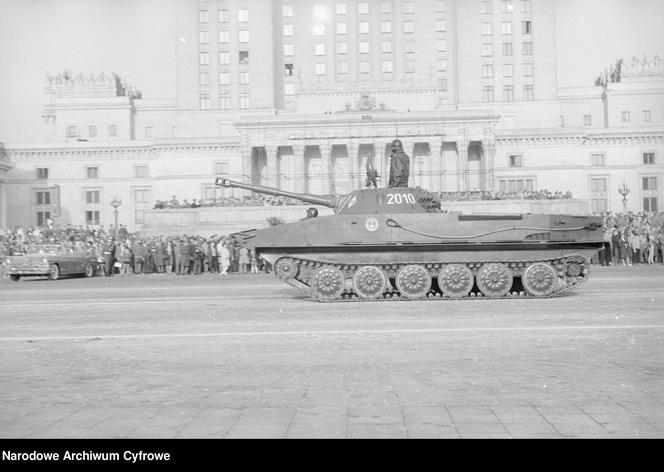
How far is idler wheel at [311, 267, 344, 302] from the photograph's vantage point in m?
16.9

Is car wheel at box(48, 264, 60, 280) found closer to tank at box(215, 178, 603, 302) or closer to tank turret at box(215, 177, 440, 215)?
tank at box(215, 178, 603, 302)

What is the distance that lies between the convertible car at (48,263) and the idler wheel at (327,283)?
18.0 meters

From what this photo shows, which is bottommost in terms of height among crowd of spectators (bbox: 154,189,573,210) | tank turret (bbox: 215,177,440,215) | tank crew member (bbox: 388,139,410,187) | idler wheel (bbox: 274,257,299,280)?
idler wheel (bbox: 274,257,299,280)

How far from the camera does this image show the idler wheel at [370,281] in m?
16.8

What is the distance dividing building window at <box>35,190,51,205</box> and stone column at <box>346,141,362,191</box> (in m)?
31.8

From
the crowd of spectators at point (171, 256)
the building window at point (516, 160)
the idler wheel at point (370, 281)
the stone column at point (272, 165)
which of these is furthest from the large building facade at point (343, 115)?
the idler wheel at point (370, 281)

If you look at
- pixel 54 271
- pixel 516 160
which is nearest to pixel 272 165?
pixel 516 160

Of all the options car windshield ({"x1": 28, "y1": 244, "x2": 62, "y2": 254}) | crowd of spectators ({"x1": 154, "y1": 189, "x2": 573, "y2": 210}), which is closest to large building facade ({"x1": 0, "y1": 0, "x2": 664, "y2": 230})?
crowd of spectators ({"x1": 154, "y1": 189, "x2": 573, "y2": 210})

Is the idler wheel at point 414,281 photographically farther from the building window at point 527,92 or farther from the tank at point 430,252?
the building window at point 527,92

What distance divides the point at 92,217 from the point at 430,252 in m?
66.5

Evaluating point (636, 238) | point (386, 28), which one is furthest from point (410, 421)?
point (386, 28)

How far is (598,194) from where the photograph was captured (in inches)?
2849

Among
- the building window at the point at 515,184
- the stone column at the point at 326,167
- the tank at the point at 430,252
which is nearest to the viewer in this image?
the tank at the point at 430,252

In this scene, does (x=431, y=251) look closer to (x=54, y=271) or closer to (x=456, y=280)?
(x=456, y=280)
